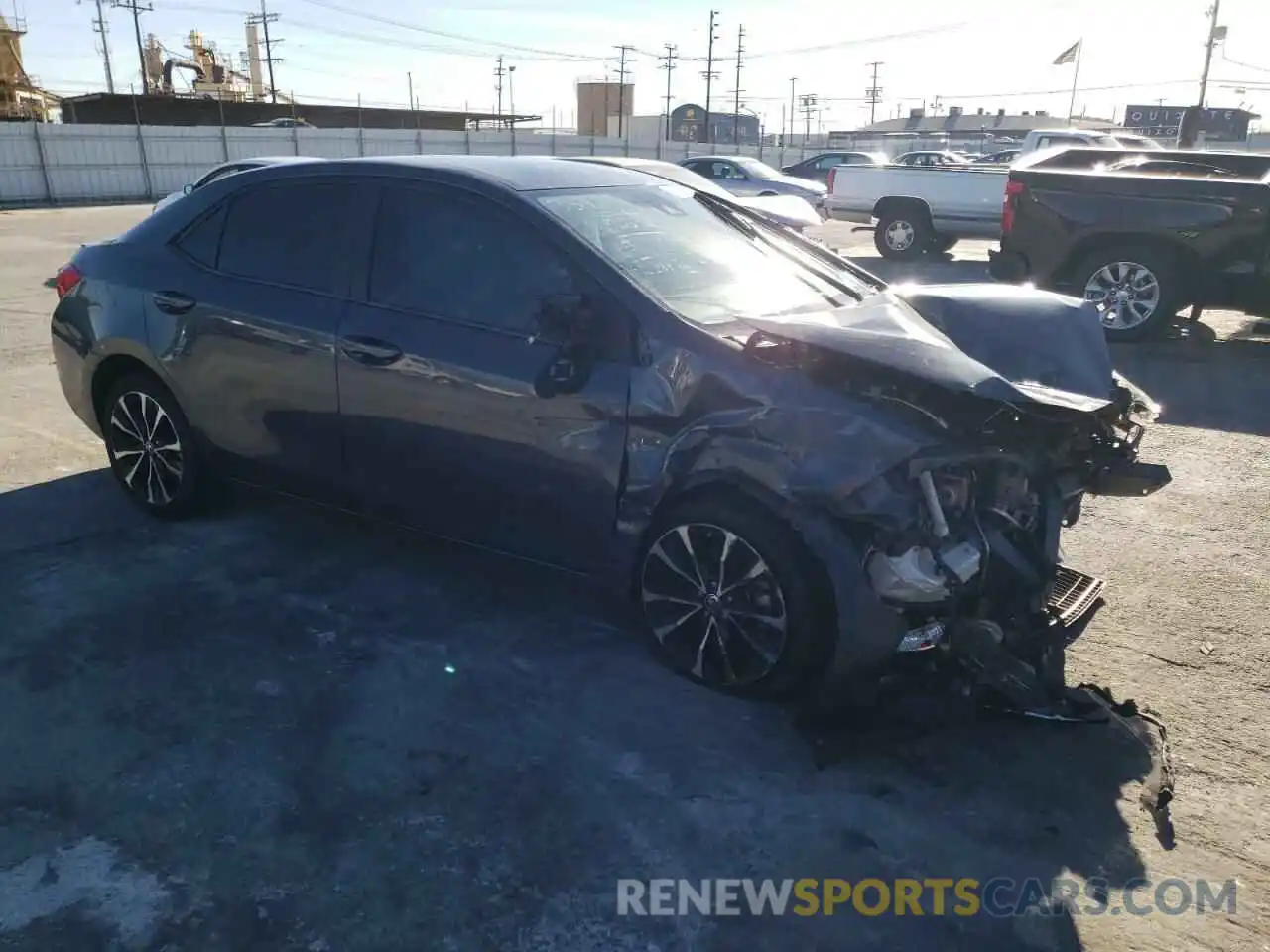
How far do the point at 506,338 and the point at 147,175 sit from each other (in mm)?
34008

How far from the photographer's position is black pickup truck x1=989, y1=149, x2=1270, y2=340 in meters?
8.71

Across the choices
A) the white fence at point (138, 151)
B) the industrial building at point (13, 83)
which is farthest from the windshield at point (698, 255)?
the industrial building at point (13, 83)

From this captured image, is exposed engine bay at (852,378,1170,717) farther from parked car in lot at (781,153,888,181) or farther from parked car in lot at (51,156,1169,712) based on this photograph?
parked car in lot at (781,153,888,181)

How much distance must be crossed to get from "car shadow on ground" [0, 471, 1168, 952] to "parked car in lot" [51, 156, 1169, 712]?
31 cm

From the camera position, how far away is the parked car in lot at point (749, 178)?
65.9 ft

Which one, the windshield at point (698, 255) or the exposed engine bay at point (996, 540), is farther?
the windshield at point (698, 255)

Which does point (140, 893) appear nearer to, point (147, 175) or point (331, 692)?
point (331, 692)

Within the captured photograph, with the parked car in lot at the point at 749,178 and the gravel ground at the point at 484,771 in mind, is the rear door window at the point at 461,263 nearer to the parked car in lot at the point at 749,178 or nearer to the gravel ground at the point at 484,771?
the gravel ground at the point at 484,771

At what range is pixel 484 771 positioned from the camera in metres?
3.02

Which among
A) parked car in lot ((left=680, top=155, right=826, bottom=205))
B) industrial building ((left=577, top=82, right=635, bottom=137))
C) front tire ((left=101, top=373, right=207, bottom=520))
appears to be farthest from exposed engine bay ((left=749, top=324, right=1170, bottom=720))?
industrial building ((left=577, top=82, right=635, bottom=137))

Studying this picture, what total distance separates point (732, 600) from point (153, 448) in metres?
3.14

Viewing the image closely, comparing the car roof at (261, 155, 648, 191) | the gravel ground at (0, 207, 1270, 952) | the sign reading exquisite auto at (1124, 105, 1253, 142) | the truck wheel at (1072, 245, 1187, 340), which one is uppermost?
the sign reading exquisite auto at (1124, 105, 1253, 142)

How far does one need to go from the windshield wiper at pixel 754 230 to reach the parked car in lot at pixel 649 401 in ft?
0.07

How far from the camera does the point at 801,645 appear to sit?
10.3ft
